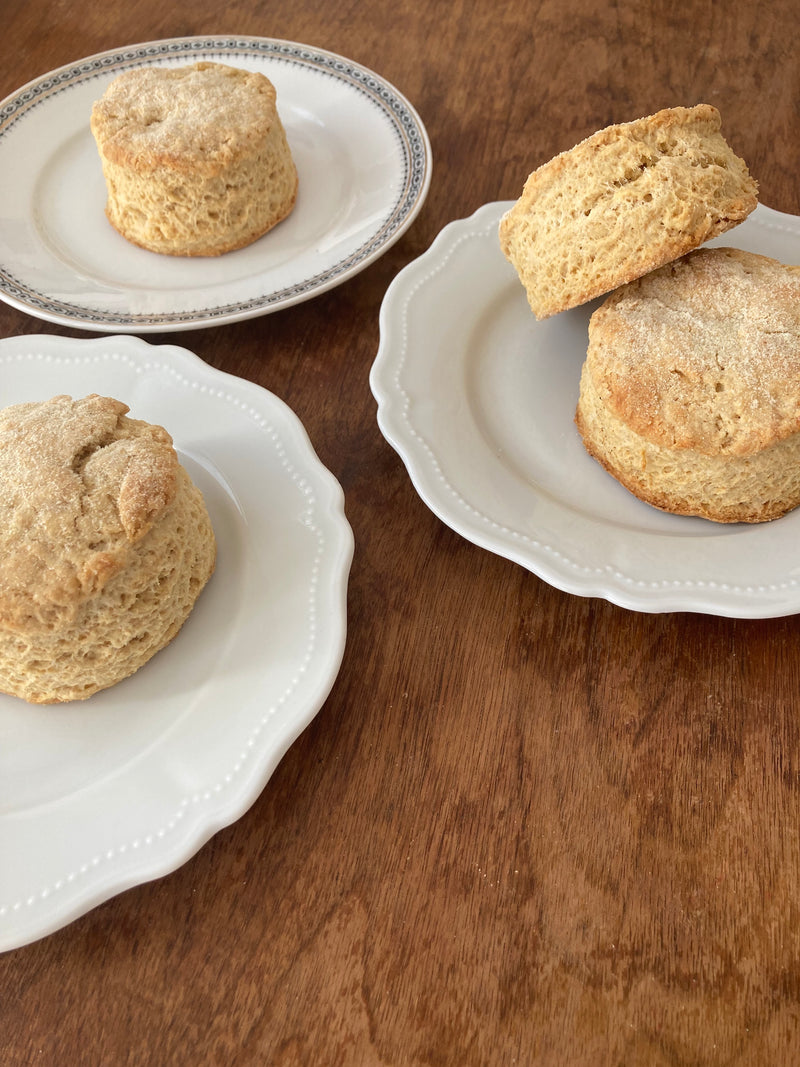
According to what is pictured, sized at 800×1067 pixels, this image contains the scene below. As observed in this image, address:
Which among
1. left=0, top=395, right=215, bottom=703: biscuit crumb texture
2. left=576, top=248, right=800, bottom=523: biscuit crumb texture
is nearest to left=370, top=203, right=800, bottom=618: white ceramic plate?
left=576, top=248, right=800, bottom=523: biscuit crumb texture

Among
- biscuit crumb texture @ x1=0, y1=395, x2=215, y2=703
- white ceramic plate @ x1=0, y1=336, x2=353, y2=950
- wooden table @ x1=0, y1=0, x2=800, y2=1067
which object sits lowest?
wooden table @ x1=0, y1=0, x2=800, y2=1067

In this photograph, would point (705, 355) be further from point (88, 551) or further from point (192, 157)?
point (192, 157)

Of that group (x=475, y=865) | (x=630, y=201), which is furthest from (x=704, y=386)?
(x=475, y=865)

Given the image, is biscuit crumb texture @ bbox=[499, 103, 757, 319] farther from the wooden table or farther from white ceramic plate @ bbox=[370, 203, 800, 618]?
the wooden table

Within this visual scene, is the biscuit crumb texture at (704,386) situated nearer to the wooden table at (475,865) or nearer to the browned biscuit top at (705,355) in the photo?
the browned biscuit top at (705,355)

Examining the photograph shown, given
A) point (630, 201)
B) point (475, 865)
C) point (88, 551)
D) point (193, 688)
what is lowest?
point (475, 865)

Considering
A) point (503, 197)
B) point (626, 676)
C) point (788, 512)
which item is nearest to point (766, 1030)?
point (626, 676)
